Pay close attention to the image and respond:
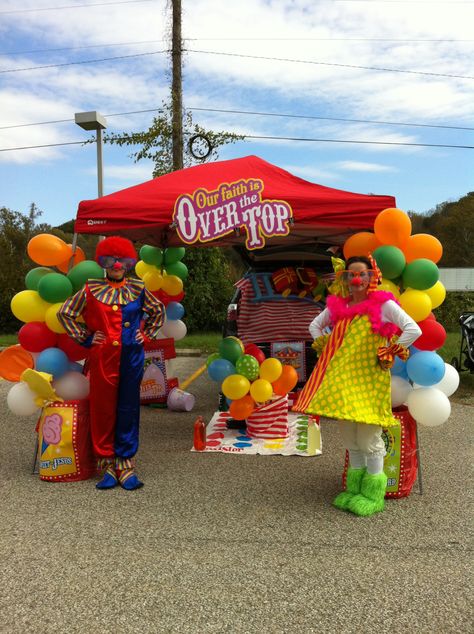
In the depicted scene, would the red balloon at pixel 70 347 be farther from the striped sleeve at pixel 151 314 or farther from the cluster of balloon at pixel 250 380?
the cluster of balloon at pixel 250 380

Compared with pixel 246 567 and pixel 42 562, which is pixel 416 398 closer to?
pixel 246 567

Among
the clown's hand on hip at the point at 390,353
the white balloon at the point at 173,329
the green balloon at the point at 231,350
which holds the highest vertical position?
the white balloon at the point at 173,329

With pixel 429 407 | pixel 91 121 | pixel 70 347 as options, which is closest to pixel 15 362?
pixel 70 347

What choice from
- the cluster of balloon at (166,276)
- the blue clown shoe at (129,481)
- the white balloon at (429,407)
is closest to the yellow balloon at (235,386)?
the blue clown shoe at (129,481)

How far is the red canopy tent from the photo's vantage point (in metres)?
4.91

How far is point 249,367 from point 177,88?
11.8m

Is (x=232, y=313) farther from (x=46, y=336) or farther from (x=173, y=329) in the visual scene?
(x=46, y=336)

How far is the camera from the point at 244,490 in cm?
456

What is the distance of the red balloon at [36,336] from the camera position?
4.91 meters

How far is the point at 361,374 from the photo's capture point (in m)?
4.04

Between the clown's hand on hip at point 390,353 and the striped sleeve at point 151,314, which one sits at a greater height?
the striped sleeve at point 151,314

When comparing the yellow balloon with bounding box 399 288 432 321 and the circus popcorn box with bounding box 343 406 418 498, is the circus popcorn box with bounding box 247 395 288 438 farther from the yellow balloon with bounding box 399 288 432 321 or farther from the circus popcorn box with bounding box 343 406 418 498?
the yellow balloon with bounding box 399 288 432 321

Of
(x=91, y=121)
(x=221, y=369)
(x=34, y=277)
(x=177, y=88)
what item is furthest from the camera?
(x=177, y=88)

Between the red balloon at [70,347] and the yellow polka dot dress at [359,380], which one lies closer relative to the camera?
the yellow polka dot dress at [359,380]
